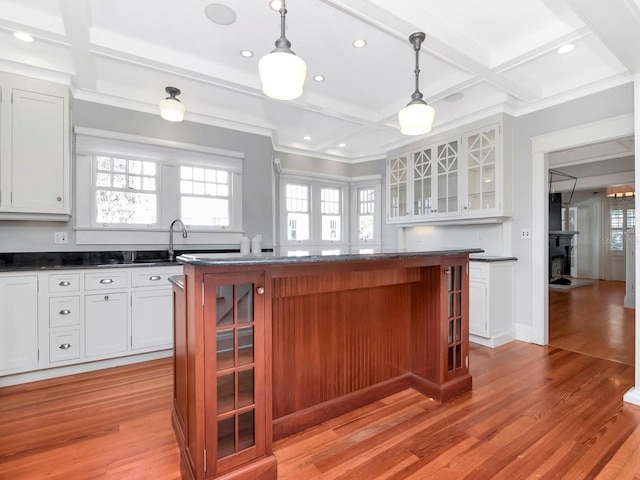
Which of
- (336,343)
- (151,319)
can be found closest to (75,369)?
(151,319)

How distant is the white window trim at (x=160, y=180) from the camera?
3.29 metres

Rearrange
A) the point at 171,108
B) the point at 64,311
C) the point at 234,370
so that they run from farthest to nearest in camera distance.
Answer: the point at 171,108, the point at 64,311, the point at 234,370

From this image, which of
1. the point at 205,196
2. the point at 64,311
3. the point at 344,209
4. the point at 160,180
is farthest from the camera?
the point at 344,209

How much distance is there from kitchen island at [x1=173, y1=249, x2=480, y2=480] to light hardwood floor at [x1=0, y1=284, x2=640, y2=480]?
0.15m

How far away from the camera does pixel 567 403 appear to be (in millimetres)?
2221

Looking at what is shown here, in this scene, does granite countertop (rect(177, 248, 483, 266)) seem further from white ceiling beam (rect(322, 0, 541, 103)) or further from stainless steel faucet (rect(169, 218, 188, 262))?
stainless steel faucet (rect(169, 218, 188, 262))

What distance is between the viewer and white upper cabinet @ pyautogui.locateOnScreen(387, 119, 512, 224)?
362 cm

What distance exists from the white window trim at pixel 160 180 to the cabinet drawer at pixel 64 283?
0.64 metres

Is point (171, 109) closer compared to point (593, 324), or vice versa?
point (171, 109)

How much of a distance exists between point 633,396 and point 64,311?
173 inches

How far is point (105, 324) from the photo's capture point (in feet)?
9.55

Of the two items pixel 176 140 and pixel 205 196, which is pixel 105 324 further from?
pixel 176 140

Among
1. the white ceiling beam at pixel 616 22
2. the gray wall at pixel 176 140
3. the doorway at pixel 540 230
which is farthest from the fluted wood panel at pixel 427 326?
the gray wall at pixel 176 140

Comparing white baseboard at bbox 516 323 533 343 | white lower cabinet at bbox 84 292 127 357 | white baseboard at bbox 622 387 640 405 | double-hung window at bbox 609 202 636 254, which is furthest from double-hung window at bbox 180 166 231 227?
double-hung window at bbox 609 202 636 254
